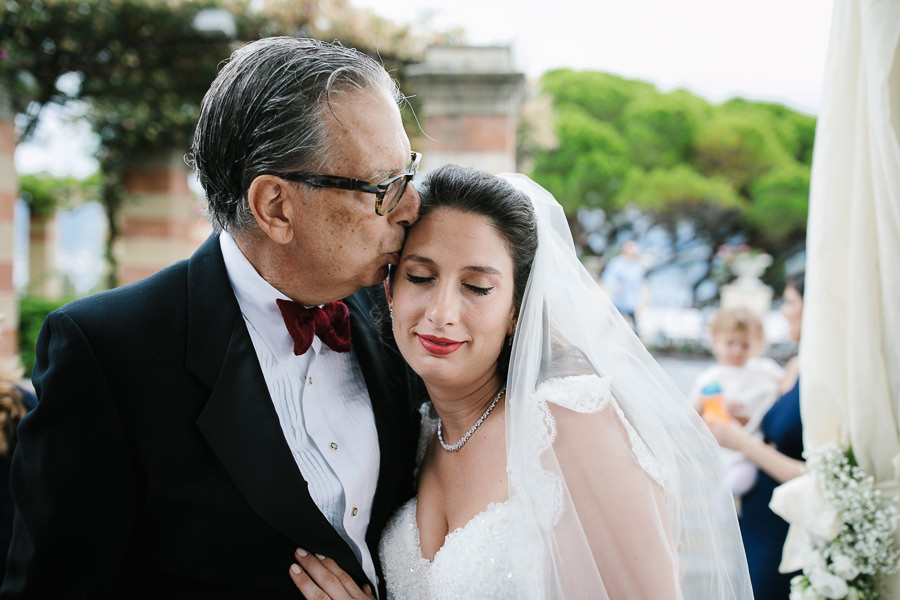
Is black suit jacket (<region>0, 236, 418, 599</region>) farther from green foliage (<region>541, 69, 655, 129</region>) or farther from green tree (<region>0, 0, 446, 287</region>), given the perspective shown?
green foliage (<region>541, 69, 655, 129</region>)

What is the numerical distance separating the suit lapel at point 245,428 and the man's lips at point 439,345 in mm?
464

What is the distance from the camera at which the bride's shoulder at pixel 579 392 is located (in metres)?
1.78

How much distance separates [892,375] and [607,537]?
0.94 meters

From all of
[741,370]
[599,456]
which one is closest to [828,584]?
[599,456]

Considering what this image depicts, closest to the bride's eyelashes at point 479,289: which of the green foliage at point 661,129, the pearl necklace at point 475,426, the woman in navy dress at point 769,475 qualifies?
the pearl necklace at point 475,426

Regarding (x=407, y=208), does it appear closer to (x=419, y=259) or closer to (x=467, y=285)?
(x=419, y=259)

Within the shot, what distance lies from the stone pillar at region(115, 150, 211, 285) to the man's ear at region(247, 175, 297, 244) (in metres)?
7.09

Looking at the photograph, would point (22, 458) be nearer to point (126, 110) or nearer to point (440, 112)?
point (440, 112)

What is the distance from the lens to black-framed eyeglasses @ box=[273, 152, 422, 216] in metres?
1.69

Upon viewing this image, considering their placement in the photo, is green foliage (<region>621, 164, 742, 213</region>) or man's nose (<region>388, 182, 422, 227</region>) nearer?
man's nose (<region>388, 182, 422, 227</region>)

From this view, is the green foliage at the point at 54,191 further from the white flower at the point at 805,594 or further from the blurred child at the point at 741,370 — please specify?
the white flower at the point at 805,594

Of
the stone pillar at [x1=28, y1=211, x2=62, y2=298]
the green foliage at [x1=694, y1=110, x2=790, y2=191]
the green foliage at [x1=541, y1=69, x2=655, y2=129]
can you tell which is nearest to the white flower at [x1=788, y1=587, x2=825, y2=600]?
the stone pillar at [x1=28, y1=211, x2=62, y2=298]

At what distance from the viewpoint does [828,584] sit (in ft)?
6.32

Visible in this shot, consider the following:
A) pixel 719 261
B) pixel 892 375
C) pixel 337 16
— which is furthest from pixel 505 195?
pixel 719 261
